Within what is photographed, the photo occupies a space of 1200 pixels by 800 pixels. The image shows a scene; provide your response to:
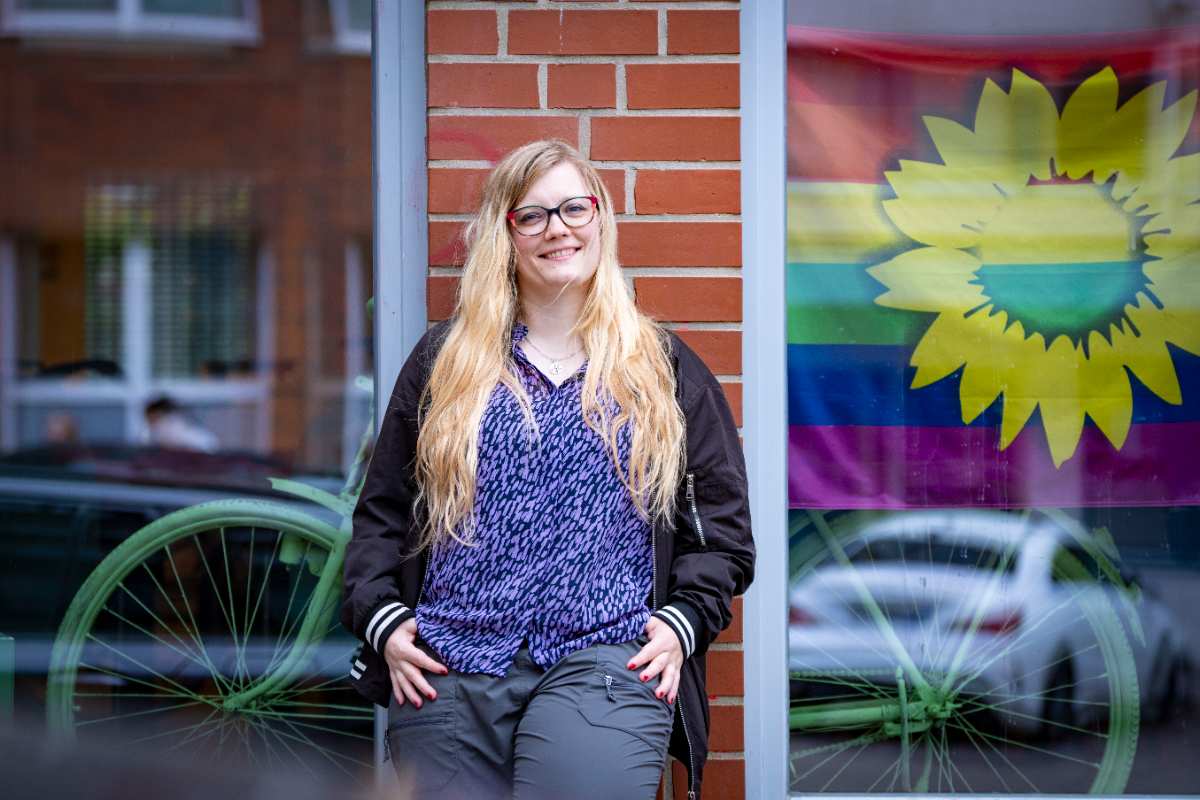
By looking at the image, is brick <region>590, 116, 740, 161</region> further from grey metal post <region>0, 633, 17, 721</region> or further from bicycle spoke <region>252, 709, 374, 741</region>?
grey metal post <region>0, 633, 17, 721</region>

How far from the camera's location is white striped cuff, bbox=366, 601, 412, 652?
2.28 meters

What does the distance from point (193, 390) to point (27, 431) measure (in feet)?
4.46

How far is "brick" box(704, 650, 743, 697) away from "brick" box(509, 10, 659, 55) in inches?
52.8

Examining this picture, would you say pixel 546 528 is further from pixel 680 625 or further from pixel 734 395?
pixel 734 395

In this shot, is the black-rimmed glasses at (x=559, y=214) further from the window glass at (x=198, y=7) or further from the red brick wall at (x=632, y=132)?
the window glass at (x=198, y=7)

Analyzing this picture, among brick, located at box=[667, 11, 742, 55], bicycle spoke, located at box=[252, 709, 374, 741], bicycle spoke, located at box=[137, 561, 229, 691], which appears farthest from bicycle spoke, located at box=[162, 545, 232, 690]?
brick, located at box=[667, 11, 742, 55]

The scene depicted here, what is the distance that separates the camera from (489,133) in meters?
2.80

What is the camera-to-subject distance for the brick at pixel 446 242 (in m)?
2.80

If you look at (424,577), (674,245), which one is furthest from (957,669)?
(424,577)

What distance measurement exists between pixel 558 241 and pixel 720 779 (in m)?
1.28

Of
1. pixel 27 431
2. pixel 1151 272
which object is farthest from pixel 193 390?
pixel 1151 272

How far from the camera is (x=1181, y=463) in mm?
3023

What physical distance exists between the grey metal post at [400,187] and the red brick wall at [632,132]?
0.11 m

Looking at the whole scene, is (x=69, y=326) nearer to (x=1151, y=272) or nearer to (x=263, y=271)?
(x=263, y=271)
